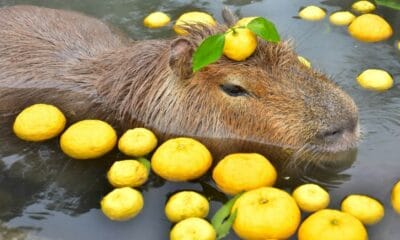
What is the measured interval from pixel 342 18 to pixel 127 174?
353cm

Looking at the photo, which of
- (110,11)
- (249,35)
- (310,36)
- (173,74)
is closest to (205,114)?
(173,74)

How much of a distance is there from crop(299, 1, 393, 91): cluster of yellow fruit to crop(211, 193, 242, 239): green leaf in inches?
85.4

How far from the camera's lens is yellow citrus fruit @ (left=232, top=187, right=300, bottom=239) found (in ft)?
13.3

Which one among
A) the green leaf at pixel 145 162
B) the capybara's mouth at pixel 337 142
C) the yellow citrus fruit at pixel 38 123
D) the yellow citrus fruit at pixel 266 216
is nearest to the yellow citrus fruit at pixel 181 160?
the green leaf at pixel 145 162

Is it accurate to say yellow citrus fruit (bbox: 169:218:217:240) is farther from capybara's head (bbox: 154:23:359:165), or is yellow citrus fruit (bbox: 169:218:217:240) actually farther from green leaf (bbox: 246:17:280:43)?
green leaf (bbox: 246:17:280:43)

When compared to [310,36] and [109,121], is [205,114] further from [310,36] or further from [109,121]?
[310,36]

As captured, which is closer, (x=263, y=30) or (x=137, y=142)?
(x=263, y=30)

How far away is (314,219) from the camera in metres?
4.05

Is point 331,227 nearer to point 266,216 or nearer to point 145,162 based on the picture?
point 266,216

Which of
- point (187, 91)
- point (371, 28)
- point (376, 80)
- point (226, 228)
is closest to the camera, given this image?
point (226, 228)

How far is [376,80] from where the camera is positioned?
5941 mm

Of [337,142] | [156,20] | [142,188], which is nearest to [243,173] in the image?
[142,188]

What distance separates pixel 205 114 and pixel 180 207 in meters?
1.08

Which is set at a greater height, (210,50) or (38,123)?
(210,50)
